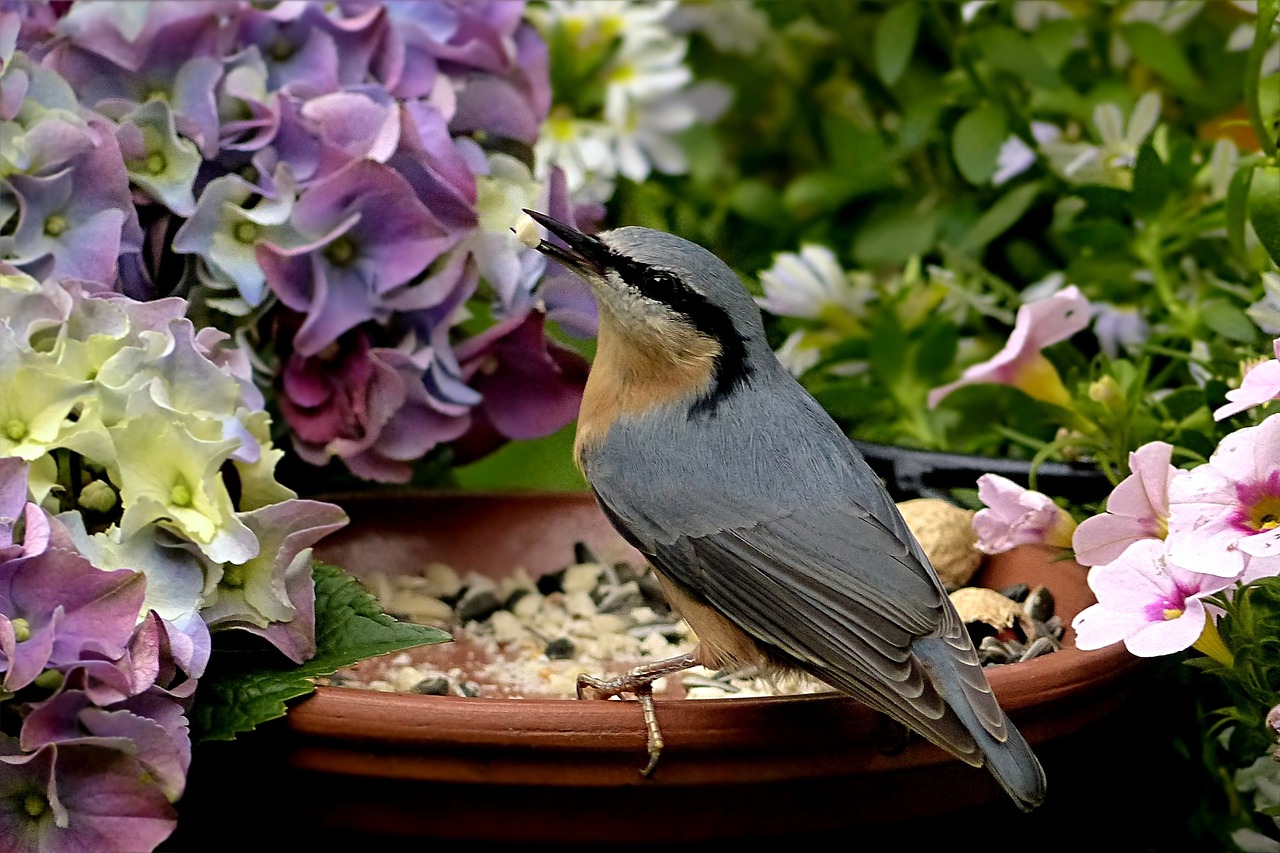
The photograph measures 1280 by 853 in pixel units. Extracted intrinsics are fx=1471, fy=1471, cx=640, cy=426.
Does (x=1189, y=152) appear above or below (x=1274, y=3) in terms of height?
below

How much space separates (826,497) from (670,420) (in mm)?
163

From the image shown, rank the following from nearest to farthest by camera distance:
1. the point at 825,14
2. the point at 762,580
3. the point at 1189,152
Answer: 1. the point at 762,580
2. the point at 1189,152
3. the point at 825,14

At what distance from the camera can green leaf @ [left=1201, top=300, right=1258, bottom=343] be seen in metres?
1.37

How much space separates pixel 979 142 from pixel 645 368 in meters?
0.53

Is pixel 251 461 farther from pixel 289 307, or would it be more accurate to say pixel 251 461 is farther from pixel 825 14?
pixel 825 14

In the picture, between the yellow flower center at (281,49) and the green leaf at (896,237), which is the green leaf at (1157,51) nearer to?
the green leaf at (896,237)

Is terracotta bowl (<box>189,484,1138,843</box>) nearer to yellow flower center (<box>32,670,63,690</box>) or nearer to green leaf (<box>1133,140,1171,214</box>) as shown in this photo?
yellow flower center (<box>32,670,63,690</box>)

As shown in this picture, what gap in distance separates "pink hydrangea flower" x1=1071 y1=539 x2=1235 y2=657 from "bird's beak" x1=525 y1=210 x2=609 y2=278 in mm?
491

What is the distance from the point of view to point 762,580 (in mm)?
1146

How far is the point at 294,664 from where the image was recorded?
1141 mm

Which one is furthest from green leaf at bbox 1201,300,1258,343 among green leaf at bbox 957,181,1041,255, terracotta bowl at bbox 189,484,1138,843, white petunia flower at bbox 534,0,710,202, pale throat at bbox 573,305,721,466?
white petunia flower at bbox 534,0,710,202

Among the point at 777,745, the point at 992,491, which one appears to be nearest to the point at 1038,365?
the point at 992,491

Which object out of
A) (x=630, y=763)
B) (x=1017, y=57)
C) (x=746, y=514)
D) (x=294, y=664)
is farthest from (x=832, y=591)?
(x=1017, y=57)

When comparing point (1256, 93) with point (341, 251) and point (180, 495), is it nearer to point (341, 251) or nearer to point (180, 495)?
point (341, 251)
